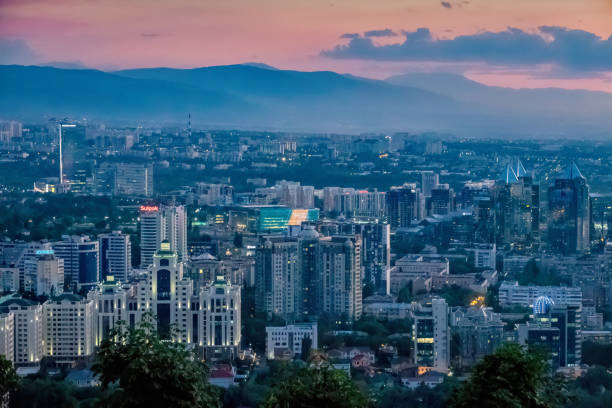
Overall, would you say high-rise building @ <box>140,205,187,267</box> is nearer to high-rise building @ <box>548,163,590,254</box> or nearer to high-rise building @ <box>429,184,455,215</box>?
high-rise building @ <box>548,163,590,254</box>

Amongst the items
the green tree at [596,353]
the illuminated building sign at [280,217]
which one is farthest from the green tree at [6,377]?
the illuminated building sign at [280,217]

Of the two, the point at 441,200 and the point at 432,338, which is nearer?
the point at 432,338

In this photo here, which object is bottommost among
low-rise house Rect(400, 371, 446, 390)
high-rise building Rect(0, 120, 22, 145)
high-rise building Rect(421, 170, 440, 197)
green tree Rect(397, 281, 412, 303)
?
low-rise house Rect(400, 371, 446, 390)

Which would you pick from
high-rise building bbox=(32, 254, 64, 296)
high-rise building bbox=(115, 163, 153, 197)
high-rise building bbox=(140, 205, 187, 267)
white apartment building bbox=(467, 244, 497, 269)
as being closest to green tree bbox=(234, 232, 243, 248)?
high-rise building bbox=(140, 205, 187, 267)

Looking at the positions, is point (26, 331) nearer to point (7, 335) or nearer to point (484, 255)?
point (7, 335)

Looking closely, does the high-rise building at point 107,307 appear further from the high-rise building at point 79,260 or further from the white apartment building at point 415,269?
the white apartment building at point 415,269

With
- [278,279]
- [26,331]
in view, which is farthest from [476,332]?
[26,331]

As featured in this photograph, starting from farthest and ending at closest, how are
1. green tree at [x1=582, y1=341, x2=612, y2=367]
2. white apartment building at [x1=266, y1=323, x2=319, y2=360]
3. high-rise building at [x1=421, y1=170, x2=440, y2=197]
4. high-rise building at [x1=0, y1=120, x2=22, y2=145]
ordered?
1. high-rise building at [x1=421, y1=170, x2=440, y2=197]
2. high-rise building at [x1=0, y1=120, x2=22, y2=145]
3. white apartment building at [x1=266, y1=323, x2=319, y2=360]
4. green tree at [x1=582, y1=341, x2=612, y2=367]
